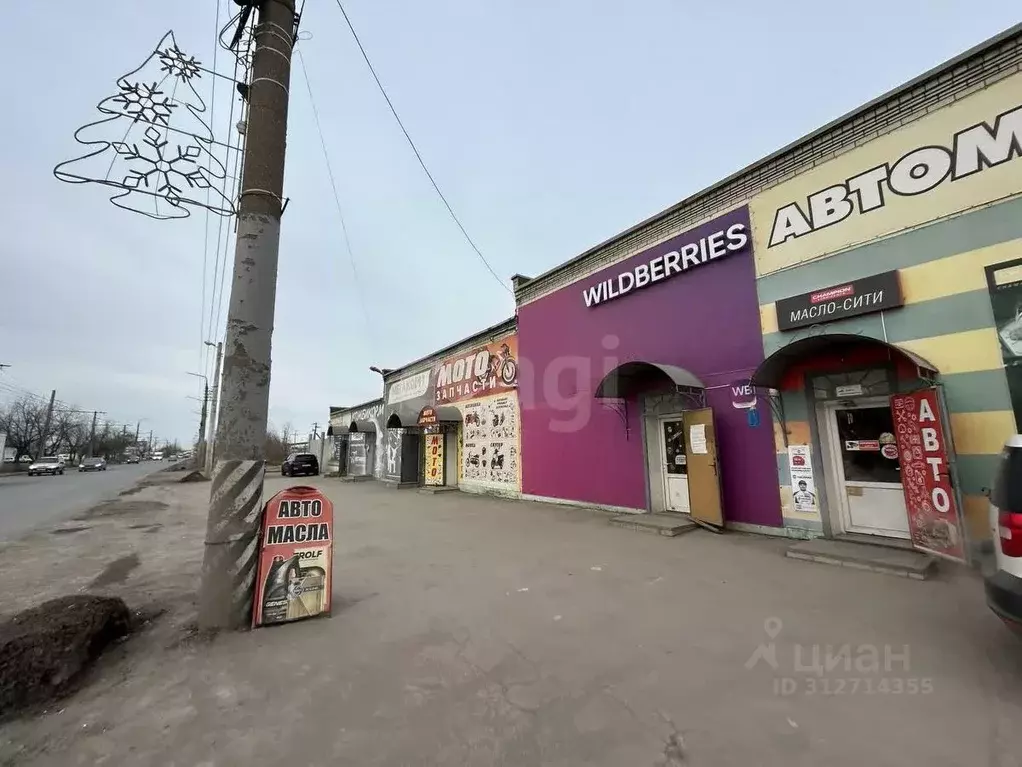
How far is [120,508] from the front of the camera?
13.5 meters

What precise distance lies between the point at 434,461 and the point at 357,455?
9.36m

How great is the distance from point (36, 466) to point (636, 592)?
47.2 m

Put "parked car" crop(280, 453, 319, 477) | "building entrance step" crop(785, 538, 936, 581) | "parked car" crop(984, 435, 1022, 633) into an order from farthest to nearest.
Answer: "parked car" crop(280, 453, 319, 477) < "building entrance step" crop(785, 538, 936, 581) < "parked car" crop(984, 435, 1022, 633)

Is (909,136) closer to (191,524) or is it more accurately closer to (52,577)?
(52,577)

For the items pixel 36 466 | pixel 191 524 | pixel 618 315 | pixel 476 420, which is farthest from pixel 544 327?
pixel 36 466

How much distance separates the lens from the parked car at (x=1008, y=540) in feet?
9.01

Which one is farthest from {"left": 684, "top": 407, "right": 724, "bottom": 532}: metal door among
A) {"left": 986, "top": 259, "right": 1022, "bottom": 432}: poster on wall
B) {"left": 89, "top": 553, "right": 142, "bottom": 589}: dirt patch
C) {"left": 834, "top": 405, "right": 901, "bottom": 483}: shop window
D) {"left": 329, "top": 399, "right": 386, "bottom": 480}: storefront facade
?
{"left": 329, "top": 399, "right": 386, "bottom": 480}: storefront facade

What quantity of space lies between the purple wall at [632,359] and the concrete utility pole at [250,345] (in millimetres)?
7412

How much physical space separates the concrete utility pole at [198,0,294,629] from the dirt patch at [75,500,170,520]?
36.3 feet

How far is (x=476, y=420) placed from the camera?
51.6 feet

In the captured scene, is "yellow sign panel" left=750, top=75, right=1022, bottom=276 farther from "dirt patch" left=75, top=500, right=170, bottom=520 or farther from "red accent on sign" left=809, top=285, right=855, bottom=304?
"dirt patch" left=75, top=500, right=170, bottom=520

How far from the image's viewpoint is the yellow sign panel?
567 centimetres

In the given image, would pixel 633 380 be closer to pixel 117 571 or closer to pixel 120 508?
pixel 117 571

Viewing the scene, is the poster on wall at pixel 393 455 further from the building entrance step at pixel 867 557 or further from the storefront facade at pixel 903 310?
the building entrance step at pixel 867 557
